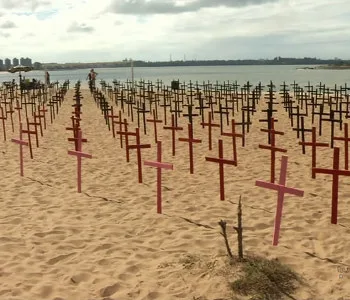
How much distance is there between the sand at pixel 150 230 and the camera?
503cm

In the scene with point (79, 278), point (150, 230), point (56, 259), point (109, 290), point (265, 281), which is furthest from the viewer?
point (150, 230)

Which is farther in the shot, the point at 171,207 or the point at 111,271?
the point at 171,207

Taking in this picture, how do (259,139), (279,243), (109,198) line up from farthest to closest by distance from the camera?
1. (259,139)
2. (109,198)
3. (279,243)

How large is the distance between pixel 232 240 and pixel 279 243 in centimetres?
63

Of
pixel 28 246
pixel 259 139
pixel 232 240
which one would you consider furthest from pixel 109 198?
pixel 259 139

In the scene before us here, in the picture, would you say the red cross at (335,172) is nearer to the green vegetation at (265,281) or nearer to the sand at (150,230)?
the sand at (150,230)

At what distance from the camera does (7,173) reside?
10.7m

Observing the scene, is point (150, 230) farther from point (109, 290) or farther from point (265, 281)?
point (265, 281)

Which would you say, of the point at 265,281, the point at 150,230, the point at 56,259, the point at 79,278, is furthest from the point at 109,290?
the point at 150,230

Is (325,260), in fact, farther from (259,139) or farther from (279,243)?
(259,139)

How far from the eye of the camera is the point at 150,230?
269 inches

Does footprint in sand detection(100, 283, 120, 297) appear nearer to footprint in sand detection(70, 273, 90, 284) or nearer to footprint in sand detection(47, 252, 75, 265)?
footprint in sand detection(70, 273, 90, 284)

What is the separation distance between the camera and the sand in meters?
5.03

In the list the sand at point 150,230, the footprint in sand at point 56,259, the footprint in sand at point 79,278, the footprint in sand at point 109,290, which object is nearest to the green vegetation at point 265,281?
the sand at point 150,230
